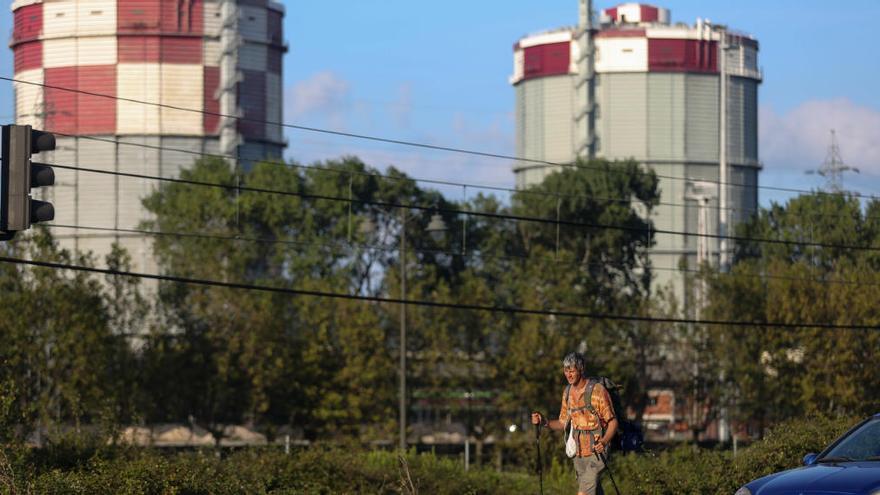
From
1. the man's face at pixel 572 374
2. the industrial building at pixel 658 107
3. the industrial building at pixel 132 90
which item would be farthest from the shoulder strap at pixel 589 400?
the industrial building at pixel 658 107

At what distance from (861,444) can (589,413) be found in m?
2.75

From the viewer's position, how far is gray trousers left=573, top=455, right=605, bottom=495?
1571 centimetres

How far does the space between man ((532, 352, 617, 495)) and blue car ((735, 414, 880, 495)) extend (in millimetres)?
2129

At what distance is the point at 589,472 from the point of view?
15.8m

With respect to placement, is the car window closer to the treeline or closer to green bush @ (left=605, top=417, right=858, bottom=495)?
green bush @ (left=605, top=417, right=858, bottom=495)

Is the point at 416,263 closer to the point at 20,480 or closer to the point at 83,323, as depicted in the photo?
the point at 83,323

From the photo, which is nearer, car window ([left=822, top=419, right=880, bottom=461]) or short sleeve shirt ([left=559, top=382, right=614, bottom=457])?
car window ([left=822, top=419, right=880, bottom=461])

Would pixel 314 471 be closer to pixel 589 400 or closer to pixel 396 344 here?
pixel 589 400

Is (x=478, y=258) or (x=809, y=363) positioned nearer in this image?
(x=809, y=363)

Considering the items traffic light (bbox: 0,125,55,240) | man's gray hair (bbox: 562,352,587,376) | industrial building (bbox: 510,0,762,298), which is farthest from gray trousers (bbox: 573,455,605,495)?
industrial building (bbox: 510,0,762,298)

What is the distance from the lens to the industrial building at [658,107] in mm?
105688

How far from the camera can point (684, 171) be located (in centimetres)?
10488

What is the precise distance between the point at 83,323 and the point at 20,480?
36146 mm

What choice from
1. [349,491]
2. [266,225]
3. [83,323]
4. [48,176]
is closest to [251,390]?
[83,323]
